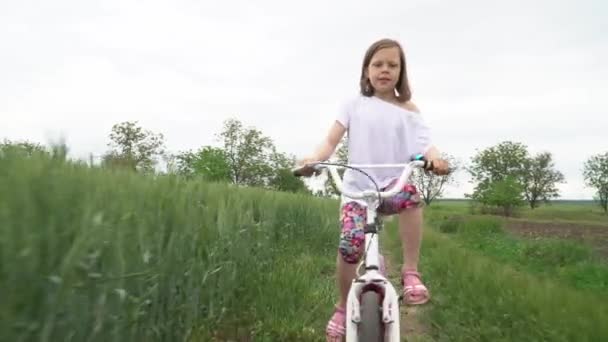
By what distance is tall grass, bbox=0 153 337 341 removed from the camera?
134 cm

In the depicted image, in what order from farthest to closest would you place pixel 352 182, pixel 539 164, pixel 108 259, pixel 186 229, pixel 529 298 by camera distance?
1. pixel 539 164
2. pixel 529 298
3. pixel 352 182
4. pixel 186 229
5. pixel 108 259

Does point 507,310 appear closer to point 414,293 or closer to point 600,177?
point 414,293

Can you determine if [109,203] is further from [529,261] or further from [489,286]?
[529,261]

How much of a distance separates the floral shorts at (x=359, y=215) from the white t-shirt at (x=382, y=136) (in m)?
0.21

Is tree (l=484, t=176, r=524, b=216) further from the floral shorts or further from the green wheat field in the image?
the floral shorts

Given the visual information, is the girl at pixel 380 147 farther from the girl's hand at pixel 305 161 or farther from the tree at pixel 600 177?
the tree at pixel 600 177

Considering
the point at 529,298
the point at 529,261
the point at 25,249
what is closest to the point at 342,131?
the point at 529,298

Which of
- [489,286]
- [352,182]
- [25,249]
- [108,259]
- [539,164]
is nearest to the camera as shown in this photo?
Result: [25,249]

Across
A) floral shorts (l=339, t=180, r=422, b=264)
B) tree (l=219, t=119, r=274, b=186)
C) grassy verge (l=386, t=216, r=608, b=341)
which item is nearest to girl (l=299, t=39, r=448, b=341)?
floral shorts (l=339, t=180, r=422, b=264)

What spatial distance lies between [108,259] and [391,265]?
7.47 m

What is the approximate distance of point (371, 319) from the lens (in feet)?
8.13

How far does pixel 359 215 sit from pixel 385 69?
834 millimetres

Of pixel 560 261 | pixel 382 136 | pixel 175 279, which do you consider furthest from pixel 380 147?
pixel 560 261

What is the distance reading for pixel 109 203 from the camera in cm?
186
